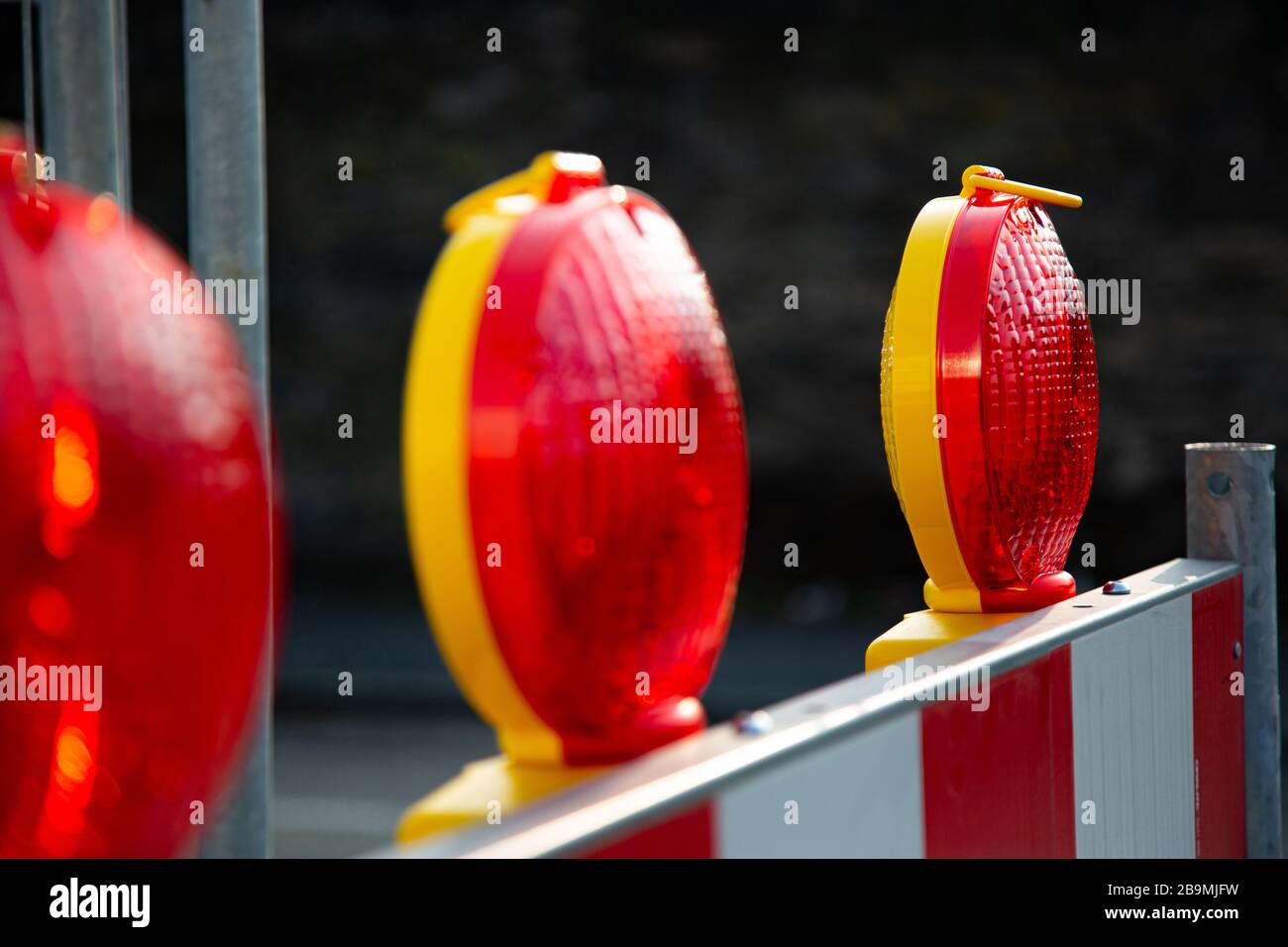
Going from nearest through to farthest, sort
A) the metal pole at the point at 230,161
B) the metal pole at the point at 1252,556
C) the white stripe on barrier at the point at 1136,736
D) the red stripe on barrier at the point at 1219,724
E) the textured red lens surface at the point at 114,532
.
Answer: the textured red lens surface at the point at 114,532 → the white stripe on barrier at the point at 1136,736 → the metal pole at the point at 230,161 → the red stripe on barrier at the point at 1219,724 → the metal pole at the point at 1252,556

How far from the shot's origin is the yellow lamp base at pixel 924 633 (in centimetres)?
176

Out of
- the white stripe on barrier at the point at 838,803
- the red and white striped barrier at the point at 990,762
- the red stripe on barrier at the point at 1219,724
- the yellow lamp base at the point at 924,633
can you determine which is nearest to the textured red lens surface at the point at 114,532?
the red and white striped barrier at the point at 990,762

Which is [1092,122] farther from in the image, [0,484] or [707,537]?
[0,484]

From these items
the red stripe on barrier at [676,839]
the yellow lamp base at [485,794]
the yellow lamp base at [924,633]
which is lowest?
the red stripe on barrier at [676,839]

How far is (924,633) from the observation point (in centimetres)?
182

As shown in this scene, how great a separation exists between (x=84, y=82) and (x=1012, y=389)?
113 cm

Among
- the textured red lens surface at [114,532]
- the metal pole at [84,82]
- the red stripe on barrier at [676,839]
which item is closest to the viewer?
the textured red lens surface at [114,532]

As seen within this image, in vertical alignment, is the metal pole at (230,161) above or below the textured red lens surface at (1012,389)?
above

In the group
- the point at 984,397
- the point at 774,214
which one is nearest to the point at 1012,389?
the point at 984,397

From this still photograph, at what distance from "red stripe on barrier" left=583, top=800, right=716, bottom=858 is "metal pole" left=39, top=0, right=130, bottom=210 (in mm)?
1182

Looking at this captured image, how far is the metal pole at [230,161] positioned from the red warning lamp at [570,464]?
0.93 m

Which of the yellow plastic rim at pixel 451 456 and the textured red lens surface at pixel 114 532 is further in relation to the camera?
the yellow plastic rim at pixel 451 456

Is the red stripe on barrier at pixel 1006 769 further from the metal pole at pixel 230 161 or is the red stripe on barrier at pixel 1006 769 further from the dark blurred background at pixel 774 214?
the dark blurred background at pixel 774 214

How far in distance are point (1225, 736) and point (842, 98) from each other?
20.6 ft
